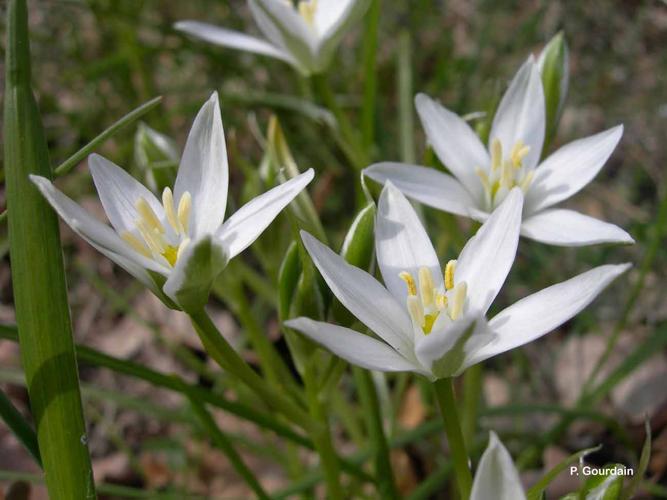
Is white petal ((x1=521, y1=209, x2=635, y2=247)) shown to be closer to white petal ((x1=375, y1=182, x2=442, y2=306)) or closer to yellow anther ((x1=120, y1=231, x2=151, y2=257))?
white petal ((x1=375, y1=182, x2=442, y2=306))

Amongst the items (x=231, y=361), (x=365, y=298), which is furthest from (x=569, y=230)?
(x=231, y=361)

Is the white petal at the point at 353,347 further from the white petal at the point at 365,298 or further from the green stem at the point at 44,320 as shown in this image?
the green stem at the point at 44,320

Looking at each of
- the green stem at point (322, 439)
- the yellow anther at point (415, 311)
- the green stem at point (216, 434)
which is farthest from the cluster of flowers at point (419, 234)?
the green stem at point (216, 434)

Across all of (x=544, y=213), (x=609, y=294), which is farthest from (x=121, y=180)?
(x=609, y=294)

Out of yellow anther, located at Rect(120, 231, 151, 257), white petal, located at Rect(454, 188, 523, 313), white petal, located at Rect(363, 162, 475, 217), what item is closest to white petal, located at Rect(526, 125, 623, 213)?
white petal, located at Rect(363, 162, 475, 217)

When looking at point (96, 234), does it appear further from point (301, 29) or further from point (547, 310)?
point (301, 29)
